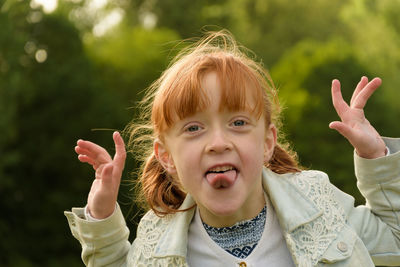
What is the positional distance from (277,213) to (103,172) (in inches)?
30.6

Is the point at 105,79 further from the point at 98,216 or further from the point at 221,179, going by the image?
the point at 221,179

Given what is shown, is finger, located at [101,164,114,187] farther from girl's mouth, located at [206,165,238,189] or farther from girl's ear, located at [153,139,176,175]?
girl's mouth, located at [206,165,238,189]

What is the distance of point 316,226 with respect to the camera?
2855 mm

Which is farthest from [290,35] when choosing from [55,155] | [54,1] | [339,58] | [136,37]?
[55,155]

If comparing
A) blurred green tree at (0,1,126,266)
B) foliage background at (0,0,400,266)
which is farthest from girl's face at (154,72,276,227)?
blurred green tree at (0,1,126,266)

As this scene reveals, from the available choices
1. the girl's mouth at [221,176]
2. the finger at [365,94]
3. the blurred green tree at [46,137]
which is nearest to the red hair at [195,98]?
the girl's mouth at [221,176]

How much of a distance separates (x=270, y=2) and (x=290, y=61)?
711 centimetres

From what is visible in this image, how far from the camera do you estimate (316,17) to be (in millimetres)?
33562

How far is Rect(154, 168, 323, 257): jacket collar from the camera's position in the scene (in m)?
2.85

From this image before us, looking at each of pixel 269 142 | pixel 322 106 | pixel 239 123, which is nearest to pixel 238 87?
pixel 239 123

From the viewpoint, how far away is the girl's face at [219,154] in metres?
2.71

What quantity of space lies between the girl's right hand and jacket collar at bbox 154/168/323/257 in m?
0.29

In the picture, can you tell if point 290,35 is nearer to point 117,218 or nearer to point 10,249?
point 10,249

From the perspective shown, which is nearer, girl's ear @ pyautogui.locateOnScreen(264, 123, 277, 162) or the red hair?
the red hair
